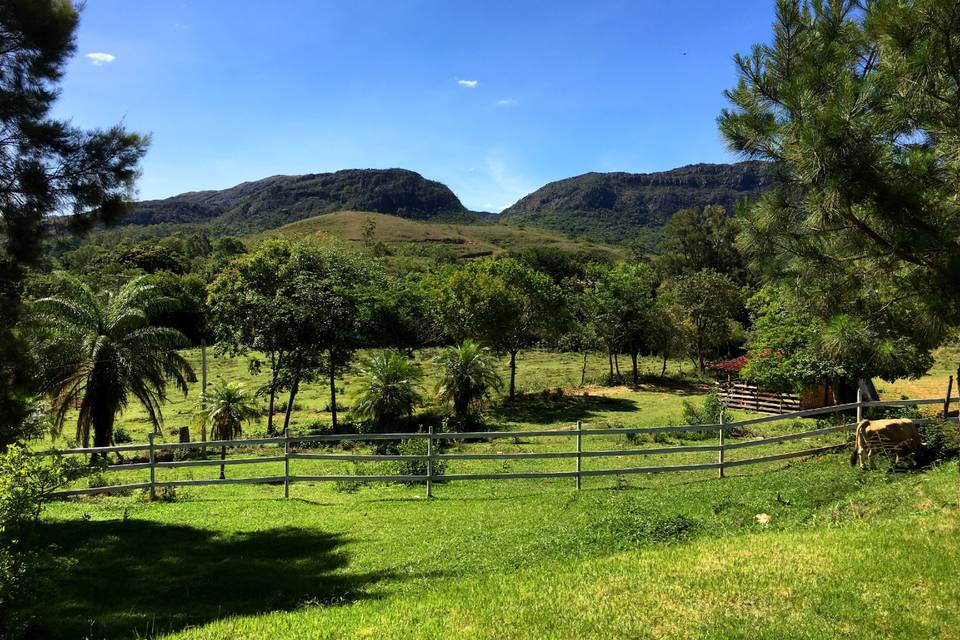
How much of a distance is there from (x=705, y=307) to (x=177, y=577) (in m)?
38.9

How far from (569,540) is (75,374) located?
46.6 ft

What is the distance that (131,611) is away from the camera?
5.89 meters

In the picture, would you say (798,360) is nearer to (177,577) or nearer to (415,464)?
(415,464)

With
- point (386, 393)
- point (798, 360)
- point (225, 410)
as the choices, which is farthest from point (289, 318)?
point (798, 360)

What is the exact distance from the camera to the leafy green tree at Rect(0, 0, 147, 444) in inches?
297

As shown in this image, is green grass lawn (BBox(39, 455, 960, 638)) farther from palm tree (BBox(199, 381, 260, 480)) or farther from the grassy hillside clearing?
the grassy hillside clearing

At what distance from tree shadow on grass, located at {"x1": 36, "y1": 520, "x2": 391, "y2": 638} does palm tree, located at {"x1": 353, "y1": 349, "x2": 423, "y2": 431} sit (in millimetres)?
10459

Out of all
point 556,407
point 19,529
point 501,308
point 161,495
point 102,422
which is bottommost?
point 161,495

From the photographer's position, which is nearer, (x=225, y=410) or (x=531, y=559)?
(x=531, y=559)

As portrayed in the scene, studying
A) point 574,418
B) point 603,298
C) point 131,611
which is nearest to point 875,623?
point 131,611

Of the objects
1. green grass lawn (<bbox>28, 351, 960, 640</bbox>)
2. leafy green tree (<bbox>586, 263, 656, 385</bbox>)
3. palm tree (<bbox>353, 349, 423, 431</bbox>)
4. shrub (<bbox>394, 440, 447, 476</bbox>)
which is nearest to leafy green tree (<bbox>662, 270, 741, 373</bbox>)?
leafy green tree (<bbox>586, 263, 656, 385</bbox>)

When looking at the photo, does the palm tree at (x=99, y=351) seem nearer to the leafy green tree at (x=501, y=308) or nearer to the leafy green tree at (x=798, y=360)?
the leafy green tree at (x=798, y=360)

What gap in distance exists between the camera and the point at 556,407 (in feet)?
88.4

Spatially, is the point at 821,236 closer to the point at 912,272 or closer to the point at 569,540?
the point at 912,272
